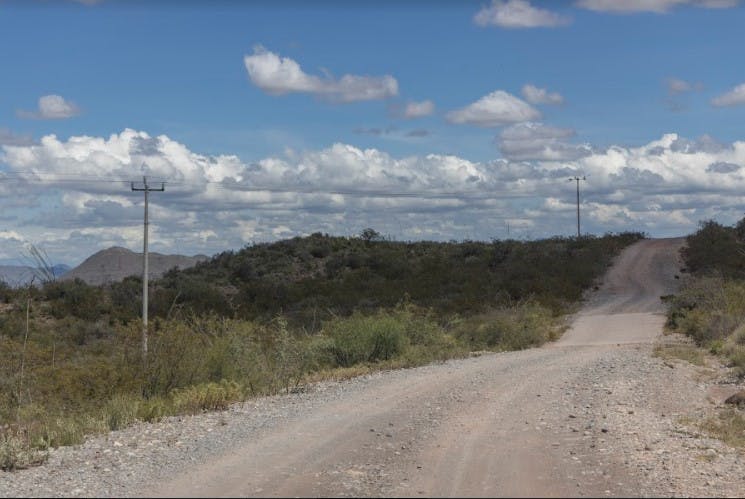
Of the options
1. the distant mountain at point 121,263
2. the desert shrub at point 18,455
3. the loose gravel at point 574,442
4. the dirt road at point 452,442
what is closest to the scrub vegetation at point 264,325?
the desert shrub at point 18,455

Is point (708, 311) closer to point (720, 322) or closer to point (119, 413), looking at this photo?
point (720, 322)

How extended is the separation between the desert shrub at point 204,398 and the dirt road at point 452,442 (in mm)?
1705

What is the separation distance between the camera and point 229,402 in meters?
13.9

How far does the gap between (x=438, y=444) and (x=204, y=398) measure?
4.94 meters

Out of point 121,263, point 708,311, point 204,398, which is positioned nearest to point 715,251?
point 708,311

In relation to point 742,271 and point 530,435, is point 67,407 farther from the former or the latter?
point 742,271

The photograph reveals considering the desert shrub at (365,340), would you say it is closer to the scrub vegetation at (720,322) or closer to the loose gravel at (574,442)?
the loose gravel at (574,442)

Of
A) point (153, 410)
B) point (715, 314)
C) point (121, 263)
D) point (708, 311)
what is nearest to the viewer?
point (153, 410)

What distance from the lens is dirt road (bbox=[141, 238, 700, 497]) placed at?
808 cm

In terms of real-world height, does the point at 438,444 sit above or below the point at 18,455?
above

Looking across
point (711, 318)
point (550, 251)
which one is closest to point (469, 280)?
point (550, 251)

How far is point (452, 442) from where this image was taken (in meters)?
10.1

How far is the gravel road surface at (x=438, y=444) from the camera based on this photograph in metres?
8.21

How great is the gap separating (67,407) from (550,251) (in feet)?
145
